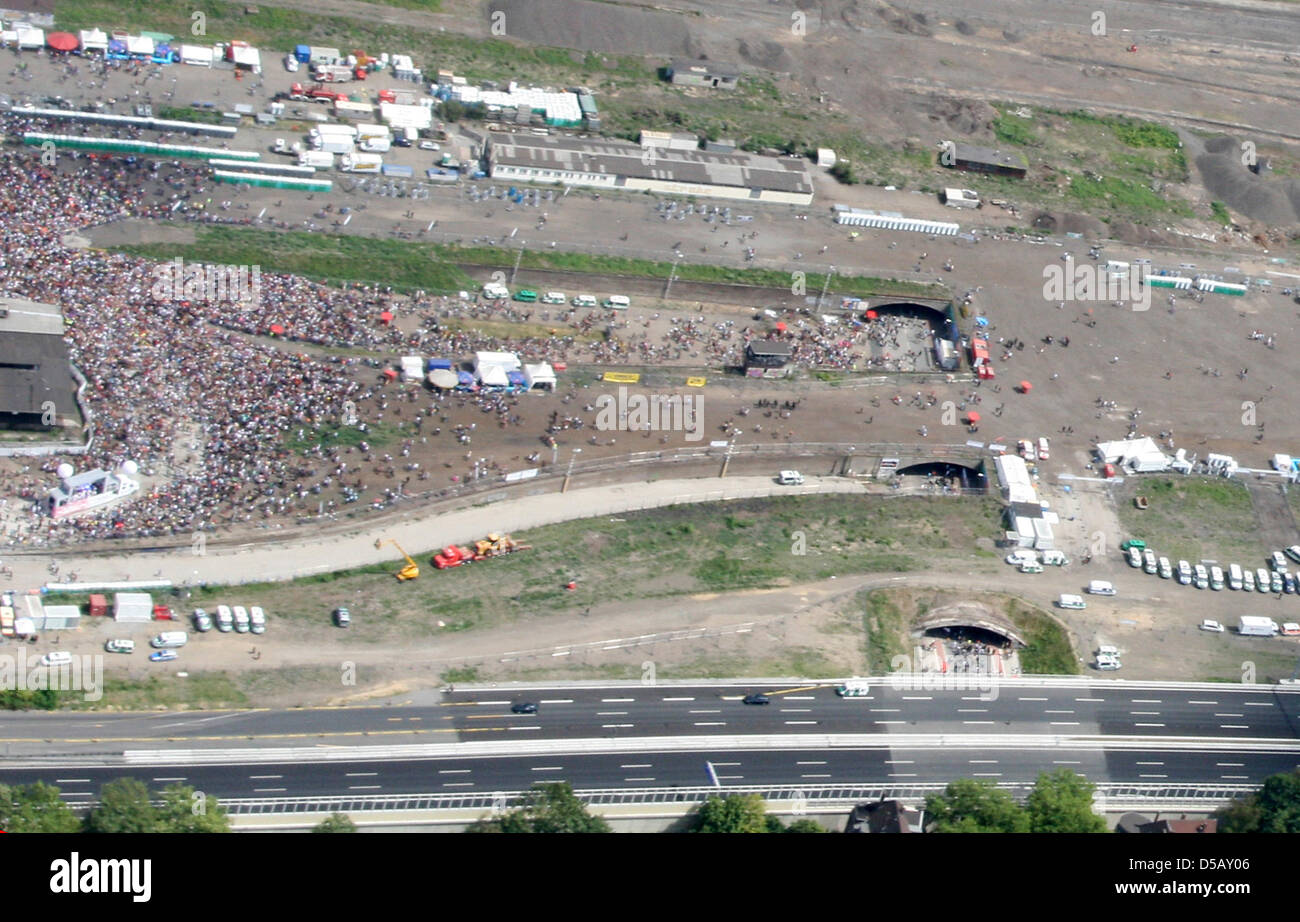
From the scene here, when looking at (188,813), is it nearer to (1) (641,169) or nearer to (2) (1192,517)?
(2) (1192,517)

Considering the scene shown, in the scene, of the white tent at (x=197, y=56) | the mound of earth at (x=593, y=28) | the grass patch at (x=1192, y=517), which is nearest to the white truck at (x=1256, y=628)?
the grass patch at (x=1192, y=517)

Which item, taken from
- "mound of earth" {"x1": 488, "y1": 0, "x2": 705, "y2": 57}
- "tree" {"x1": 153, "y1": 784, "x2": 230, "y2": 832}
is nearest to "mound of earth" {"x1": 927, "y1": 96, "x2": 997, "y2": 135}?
"mound of earth" {"x1": 488, "y1": 0, "x2": 705, "y2": 57}

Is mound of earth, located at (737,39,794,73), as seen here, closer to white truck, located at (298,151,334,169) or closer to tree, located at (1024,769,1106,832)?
white truck, located at (298,151,334,169)

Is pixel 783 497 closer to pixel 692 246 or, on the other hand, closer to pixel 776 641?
pixel 776 641

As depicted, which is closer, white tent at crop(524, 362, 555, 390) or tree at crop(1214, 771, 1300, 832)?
tree at crop(1214, 771, 1300, 832)

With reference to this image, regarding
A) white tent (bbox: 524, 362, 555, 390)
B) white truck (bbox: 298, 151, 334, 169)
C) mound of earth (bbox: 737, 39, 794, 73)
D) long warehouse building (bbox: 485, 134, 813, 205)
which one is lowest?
white tent (bbox: 524, 362, 555, 390)
